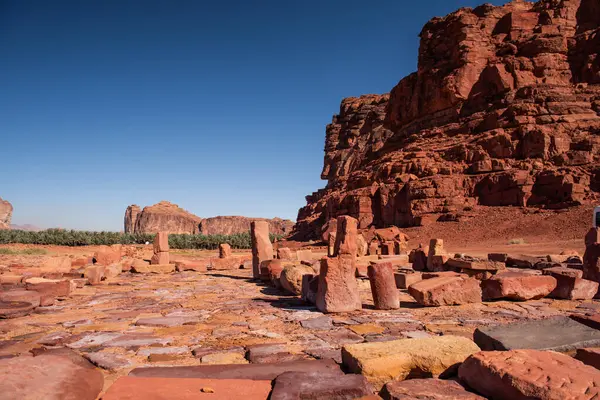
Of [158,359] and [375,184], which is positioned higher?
[375,184]

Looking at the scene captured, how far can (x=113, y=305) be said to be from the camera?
7.71 metres

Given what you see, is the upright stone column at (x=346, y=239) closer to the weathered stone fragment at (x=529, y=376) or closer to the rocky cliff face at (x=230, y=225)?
the weathered stone fragment at (x=529, y=376)

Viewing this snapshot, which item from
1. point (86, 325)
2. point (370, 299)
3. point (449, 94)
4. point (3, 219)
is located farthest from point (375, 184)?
point (3, 219)

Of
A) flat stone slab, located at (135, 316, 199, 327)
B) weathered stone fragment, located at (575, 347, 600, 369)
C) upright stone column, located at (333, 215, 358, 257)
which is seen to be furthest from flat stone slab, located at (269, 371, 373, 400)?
upright stone column, located at (333, 215, 358, 257)

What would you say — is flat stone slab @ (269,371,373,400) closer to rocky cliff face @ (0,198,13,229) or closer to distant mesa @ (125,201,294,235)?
rocky cliff face @ (0,198,13,229)

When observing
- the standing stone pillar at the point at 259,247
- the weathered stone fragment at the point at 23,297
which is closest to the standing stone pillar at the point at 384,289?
the standing stone pillar at the point at 259,247

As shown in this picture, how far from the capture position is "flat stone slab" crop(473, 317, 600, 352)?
140 inches

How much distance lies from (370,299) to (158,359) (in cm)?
468

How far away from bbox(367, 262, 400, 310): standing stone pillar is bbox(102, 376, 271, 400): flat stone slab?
154 inches

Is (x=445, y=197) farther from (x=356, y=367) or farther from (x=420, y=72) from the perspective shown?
(x=356, y=367)

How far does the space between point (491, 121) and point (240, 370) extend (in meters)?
39.7

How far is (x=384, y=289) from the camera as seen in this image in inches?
267

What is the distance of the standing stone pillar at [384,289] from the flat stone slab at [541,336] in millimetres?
2695

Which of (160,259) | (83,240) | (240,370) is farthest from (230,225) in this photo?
(240,370)
